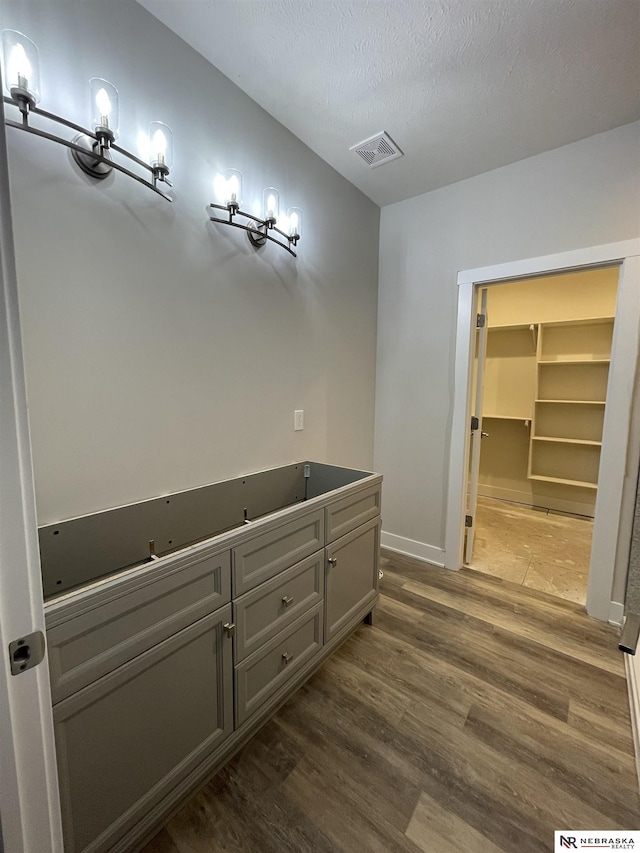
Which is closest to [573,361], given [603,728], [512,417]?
[512,417]

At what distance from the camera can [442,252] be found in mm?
2582

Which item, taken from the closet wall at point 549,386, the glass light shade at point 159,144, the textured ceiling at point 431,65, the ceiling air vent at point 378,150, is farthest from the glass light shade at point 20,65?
the closet wall at point 549,386

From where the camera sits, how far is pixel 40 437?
1.18m

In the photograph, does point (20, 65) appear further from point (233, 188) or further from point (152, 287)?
point (233, 188)

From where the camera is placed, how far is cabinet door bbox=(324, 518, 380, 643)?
5.57ft

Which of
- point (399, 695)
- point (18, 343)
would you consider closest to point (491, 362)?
point (399, 695)

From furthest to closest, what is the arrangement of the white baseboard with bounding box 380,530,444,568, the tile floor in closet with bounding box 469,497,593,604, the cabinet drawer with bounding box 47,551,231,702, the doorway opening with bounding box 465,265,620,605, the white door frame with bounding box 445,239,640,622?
the doorway opening with bounding box 465,265,620,605 → the white baseboard with bounding box 380,530,444,568 → the tile floor in closet with bounding box 469,497,593,604 → the white door frame with bounding box 445,239,640,622 → the cabinet drawer with bounding box 47,551,231,702

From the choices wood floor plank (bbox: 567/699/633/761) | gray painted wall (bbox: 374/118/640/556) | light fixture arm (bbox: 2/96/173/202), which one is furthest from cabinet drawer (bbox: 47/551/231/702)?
gray painted wall (bbox: 374/118/640/556)

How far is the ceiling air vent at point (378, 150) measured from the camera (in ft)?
6.72

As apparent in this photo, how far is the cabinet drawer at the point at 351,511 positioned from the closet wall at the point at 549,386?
9.71 ft

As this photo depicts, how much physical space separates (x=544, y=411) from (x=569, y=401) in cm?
34

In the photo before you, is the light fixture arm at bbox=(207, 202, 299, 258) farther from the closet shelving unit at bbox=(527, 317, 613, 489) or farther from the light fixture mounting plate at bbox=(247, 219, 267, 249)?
the closet shelving unit at bbox=(527, 317, 613, 489)

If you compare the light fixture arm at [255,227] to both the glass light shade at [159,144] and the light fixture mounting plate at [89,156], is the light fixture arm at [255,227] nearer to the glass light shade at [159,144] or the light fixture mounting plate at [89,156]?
the glass light shade at [159,144]

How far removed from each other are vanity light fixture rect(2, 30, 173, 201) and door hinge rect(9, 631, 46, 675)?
1.36 metres
